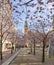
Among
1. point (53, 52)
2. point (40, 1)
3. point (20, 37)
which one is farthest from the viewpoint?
point (20, 37)

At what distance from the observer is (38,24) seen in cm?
4197

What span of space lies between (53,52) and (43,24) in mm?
12222

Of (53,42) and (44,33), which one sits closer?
(44,33)

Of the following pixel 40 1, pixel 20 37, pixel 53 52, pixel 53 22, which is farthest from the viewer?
pixel 20 37

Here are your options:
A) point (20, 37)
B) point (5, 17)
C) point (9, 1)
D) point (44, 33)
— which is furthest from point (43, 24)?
point (20, 37)

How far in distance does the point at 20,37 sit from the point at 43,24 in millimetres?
40760

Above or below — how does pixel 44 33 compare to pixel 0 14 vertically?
below

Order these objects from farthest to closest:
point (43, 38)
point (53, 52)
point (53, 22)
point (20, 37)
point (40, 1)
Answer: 1. point (20, 37)
2. point (53, 52)
3. point (53, 22)
4. point (43, 38)
5. point (40, 1)

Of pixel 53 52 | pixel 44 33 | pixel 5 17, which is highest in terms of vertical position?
pixel 5 17

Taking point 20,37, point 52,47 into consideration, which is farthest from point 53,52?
point 20,37

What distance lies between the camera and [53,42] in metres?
53.2

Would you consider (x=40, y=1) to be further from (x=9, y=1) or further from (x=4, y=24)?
(x=4, y=24)

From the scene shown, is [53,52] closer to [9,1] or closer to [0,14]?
[0,14]

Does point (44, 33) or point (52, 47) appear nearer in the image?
point (44, 33)
